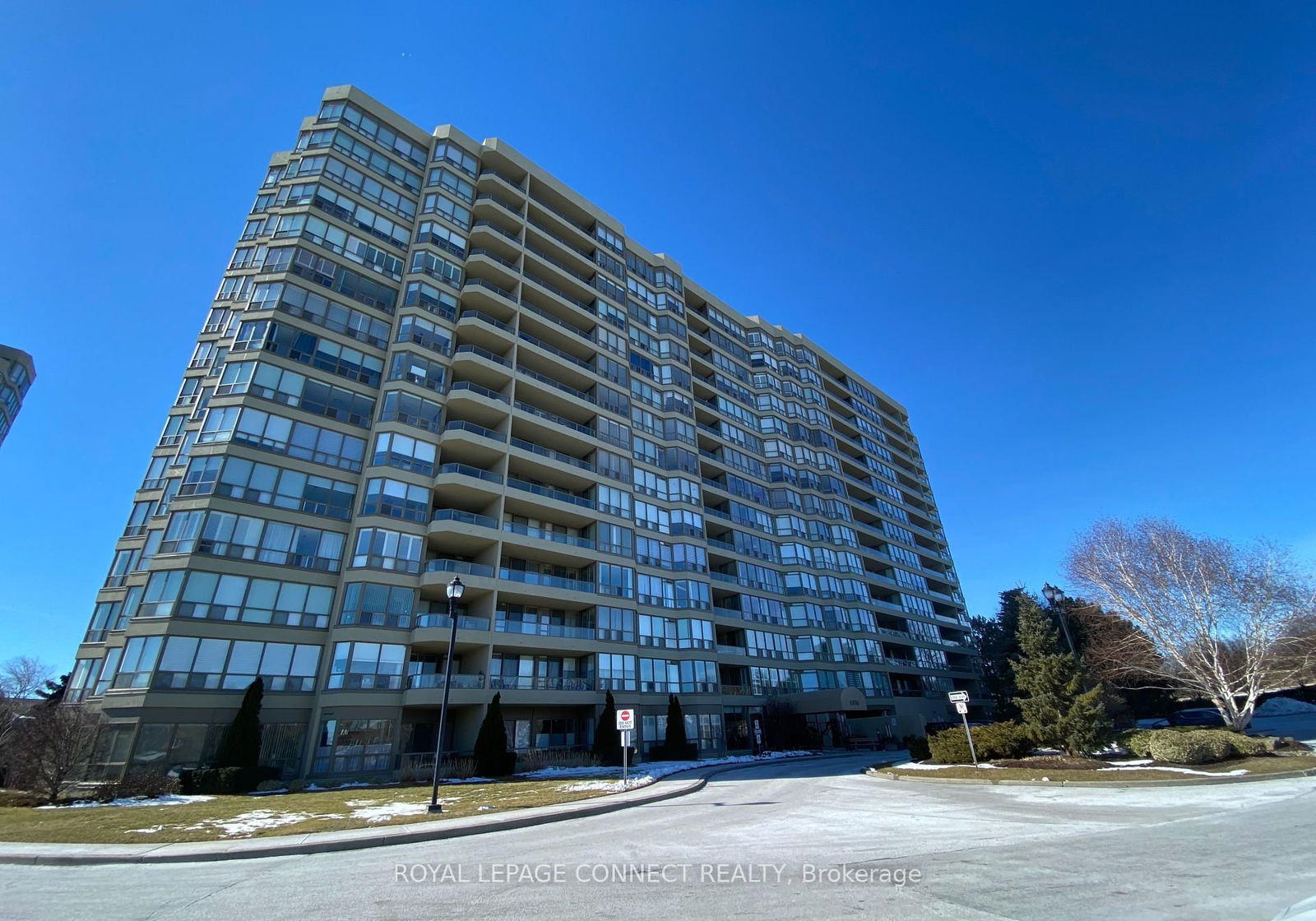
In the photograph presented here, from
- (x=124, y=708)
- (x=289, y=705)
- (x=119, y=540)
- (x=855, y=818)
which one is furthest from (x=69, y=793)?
(x=855, y=818)

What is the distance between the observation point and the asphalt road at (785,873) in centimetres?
701

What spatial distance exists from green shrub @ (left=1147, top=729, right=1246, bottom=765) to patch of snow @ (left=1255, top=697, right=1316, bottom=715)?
66.1 meters

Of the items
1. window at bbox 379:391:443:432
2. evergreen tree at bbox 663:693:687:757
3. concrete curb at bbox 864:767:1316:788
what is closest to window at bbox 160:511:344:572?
window at bbox 379:391:443:432

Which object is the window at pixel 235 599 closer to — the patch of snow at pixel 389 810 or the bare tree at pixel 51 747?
the bare tree at pixel 51 747

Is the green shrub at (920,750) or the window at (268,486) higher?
the window at (268,486)

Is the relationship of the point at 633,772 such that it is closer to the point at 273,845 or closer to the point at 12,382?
the point at 273,845

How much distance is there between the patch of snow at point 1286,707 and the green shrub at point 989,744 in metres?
67.6

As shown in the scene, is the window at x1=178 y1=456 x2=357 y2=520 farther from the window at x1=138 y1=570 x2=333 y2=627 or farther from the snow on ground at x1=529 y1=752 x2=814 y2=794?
the snow on ground at x1=529 y1=752 x2=814 y2=794

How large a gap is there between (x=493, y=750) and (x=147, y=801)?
486 inches

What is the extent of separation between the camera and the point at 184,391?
36.1 meters

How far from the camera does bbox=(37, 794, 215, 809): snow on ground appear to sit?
1830cm

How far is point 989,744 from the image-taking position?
25422 millimetres

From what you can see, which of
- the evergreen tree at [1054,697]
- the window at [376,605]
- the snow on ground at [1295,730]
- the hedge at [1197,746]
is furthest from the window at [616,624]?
the snow on ground at [1295,730]

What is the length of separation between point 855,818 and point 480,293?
1410 inches
